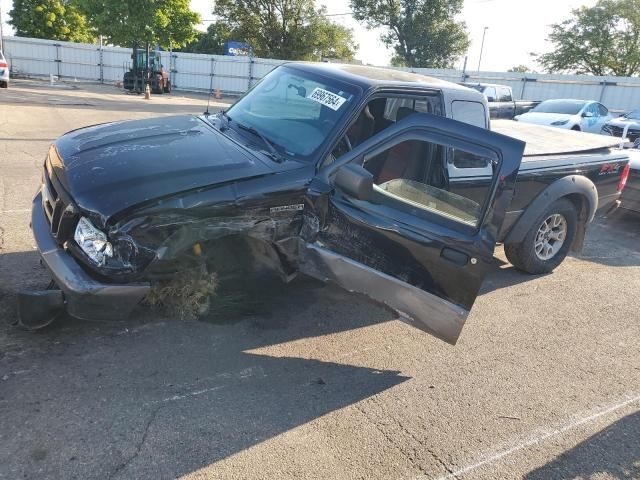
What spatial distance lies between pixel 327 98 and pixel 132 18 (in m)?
23.4

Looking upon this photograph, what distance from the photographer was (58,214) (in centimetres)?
319

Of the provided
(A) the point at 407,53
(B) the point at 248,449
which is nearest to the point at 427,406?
(B) the point at 248,449

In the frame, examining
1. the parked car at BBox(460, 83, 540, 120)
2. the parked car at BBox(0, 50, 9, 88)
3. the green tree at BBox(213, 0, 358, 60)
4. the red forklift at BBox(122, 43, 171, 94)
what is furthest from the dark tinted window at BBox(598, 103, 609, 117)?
the green tree at BBox(213, 0, 358, 60)

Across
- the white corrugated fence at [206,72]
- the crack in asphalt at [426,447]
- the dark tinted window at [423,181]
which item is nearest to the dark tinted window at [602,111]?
the white corrugated fence at [206,72]

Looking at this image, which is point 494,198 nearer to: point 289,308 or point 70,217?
point 289,308

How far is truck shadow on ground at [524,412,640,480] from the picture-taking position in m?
2.80

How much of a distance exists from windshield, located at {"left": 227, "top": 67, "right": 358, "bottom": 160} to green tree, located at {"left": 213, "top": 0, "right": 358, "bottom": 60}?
1462 inches

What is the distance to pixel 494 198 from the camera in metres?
3.27

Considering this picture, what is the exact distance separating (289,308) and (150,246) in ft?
5.20

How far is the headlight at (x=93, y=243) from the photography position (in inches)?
115

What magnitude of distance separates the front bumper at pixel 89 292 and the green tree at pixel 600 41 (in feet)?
152

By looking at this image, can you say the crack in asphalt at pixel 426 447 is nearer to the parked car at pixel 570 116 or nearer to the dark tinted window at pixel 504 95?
the parked car at pixel 570 116

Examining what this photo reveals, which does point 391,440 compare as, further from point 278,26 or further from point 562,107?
point 278,26

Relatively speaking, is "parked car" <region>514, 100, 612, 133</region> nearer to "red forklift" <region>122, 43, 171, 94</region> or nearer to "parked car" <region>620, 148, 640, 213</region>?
"parked car" <region>620, 148, 640, 213</region>
